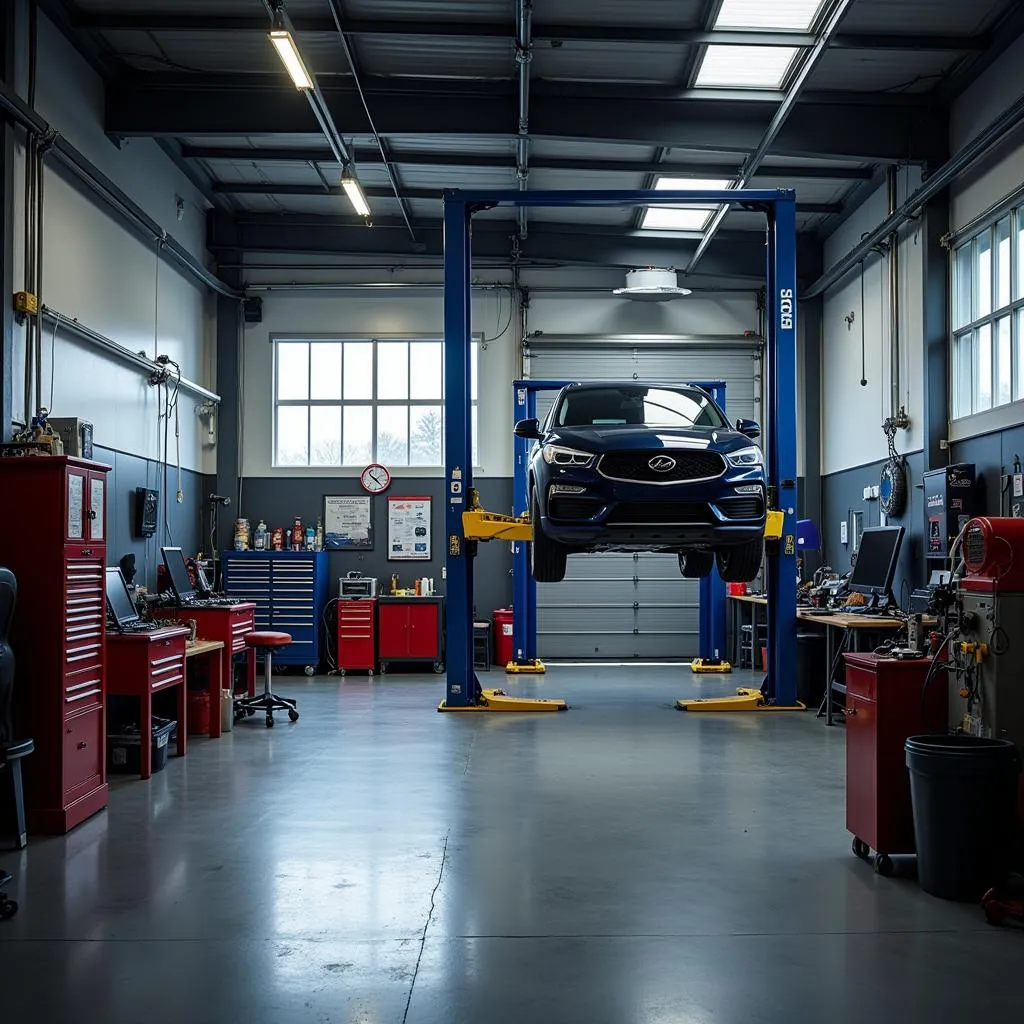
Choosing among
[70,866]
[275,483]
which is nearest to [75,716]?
[70,866]

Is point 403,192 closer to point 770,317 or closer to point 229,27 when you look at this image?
point 229,27

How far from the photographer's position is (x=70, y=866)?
13.1ft

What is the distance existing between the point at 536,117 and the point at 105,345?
416cm

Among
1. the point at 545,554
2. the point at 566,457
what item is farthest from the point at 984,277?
the point at 545,554

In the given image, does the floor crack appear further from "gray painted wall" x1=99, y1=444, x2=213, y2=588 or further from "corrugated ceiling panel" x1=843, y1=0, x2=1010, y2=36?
"corrugated ceiling panel" x1=843, y1=0, x2=1010, y2=36

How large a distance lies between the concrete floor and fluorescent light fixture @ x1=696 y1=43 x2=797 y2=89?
17.8 ft

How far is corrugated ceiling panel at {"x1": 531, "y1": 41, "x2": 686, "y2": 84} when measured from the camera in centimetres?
798

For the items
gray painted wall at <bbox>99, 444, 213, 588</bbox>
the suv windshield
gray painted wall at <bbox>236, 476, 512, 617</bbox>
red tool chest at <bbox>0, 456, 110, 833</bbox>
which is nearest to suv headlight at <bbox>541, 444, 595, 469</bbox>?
the suv windshield

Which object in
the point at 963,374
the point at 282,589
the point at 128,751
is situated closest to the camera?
the point at 128,751

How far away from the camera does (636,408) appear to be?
23.4 feet

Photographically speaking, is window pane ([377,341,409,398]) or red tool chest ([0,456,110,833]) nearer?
red tool chest ([0,456,110,833])

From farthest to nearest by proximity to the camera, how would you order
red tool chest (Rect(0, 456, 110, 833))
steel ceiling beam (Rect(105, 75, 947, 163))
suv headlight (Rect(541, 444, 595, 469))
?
steel ceiling beam (Rect(105, 75, 947, 163)) < suv headlight (Rect(541, 444, 595, 469)) < red tool chest (Rect(0, 456, 110, 833))

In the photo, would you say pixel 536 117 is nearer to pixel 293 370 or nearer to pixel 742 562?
pixel 742 562

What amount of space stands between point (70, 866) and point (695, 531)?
3.83 meters
